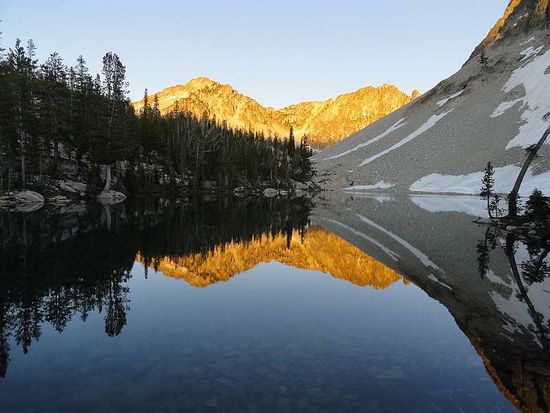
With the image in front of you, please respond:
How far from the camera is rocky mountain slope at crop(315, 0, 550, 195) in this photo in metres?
110

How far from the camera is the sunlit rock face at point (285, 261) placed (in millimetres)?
20250

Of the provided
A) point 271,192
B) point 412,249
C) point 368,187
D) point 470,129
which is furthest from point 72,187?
point 470,129

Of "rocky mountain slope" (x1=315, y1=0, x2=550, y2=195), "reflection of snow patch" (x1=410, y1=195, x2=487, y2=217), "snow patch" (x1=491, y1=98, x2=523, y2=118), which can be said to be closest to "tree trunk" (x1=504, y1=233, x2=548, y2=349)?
"reflection of snow patch" (x1=410, y1=195, x2=487, y2=217)

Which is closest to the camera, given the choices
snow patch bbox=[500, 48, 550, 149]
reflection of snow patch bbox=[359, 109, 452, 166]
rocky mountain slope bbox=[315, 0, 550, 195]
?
snow patch bbox=[500, 48, 550, 149]

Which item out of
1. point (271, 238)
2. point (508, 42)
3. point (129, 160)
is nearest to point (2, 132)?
point (129, 160)

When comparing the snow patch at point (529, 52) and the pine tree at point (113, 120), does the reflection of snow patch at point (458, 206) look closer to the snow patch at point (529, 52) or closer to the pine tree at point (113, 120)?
the pine tree at point (113, 120)

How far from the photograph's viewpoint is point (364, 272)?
21.6 metres

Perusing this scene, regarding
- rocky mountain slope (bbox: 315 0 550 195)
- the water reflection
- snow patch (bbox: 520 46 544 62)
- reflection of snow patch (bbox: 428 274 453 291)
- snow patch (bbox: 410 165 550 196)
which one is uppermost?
snow patch (bbox: 520 46 544 62)

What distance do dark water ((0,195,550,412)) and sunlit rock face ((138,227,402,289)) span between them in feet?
0.48

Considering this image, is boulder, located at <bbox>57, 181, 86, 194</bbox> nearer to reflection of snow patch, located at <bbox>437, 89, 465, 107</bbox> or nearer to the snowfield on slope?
the snowfield on slope

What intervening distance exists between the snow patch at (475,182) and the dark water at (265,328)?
53.7 m

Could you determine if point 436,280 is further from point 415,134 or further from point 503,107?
point 415,134

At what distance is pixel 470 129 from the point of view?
13138cm

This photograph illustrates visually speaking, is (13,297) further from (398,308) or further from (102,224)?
(102,224)
